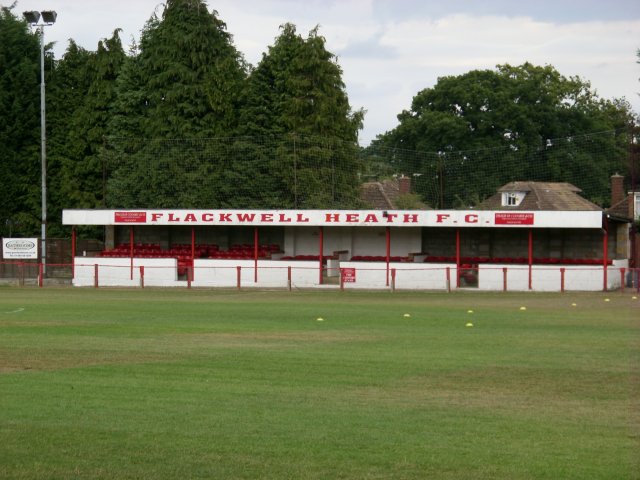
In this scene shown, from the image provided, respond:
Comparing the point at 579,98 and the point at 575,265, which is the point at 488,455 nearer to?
the point at 575,265

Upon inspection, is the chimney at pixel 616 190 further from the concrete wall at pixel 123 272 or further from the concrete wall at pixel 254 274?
the concrete wall at pixel 123 272

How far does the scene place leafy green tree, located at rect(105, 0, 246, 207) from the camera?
195ft

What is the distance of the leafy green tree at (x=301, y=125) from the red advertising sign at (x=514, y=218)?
1514 cm

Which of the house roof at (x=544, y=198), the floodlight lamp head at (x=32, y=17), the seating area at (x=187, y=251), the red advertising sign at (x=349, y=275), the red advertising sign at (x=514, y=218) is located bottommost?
the red advertising sign at (x=349, y=275)

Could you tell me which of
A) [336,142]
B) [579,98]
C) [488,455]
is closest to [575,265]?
[336,142]

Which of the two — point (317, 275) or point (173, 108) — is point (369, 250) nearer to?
point (317, 275)

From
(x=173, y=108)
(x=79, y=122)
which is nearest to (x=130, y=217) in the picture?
(x=173, y=108)

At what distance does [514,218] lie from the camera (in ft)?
145

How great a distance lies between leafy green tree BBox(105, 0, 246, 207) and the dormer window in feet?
74.4

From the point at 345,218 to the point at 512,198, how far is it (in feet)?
102

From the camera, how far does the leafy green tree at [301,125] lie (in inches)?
2281

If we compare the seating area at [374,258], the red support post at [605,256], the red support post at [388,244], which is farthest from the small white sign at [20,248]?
the red support post at [605,256]

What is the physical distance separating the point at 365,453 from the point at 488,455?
4.11 feet

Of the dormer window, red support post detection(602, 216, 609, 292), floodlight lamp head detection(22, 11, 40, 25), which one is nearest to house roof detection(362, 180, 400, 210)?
the dormer window
